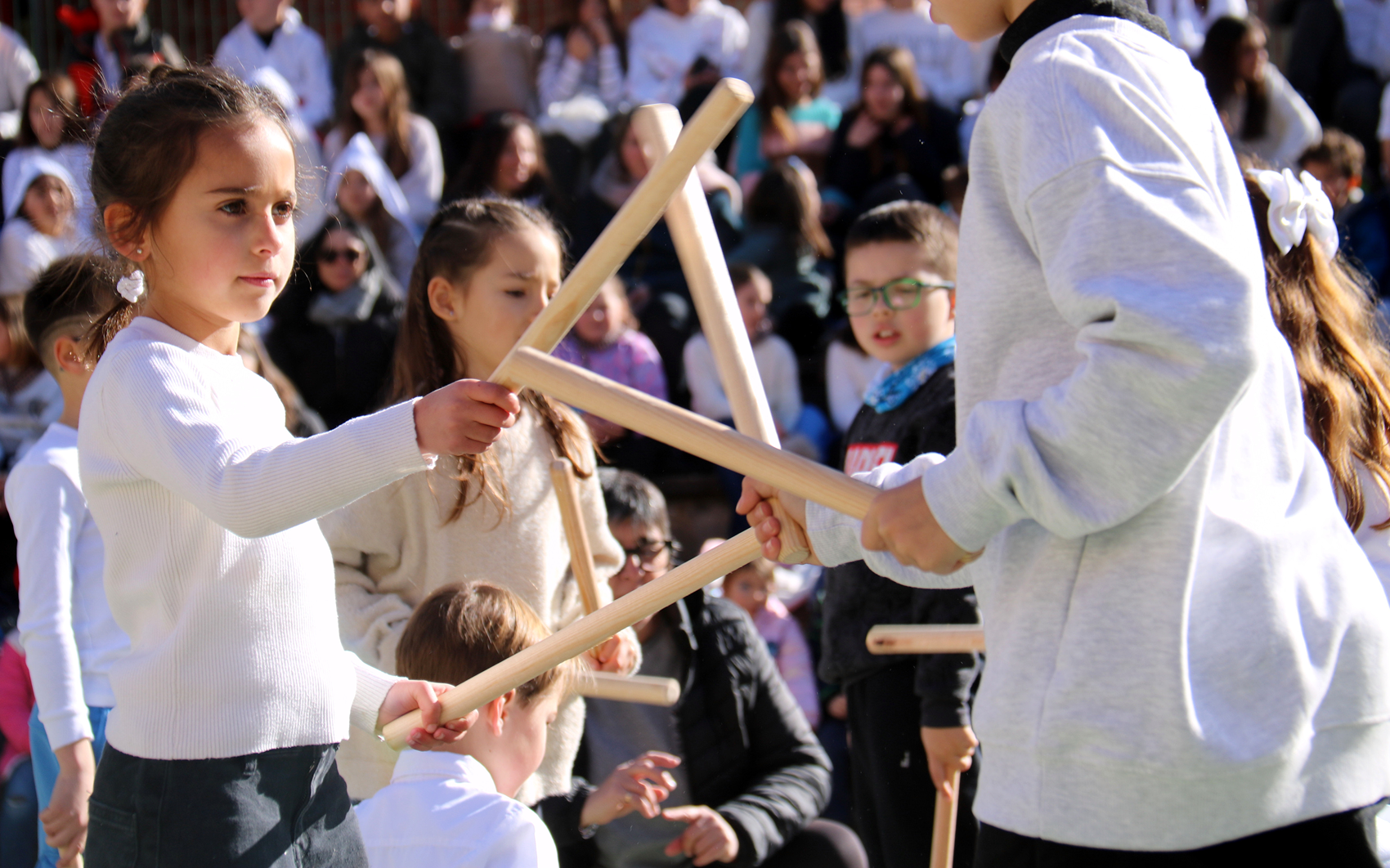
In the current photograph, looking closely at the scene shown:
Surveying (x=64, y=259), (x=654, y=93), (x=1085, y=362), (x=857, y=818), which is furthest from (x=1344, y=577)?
(x=654, y=93)

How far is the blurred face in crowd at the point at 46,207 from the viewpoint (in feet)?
19.8

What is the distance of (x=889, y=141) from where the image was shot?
6211 millimetres

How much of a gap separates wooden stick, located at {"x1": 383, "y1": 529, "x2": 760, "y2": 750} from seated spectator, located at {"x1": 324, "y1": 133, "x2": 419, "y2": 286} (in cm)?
437

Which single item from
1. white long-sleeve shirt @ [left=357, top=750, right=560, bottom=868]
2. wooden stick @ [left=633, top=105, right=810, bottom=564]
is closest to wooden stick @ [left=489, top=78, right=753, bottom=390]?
wooden stick @ [left=633, top=105, right=810, bottom=564]

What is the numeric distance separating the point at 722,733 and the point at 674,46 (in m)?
5.09

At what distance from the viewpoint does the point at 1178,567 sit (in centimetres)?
125

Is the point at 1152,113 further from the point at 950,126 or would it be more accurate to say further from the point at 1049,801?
the point at 950,126

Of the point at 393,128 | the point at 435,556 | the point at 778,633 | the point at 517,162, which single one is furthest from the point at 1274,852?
the point at 393,128

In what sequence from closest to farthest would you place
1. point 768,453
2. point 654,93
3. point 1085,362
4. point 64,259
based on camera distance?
point 1085,362
point 768,453
point 64,259
point 654,93

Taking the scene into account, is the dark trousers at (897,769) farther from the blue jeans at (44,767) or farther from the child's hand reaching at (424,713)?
the blue jeans at (44,767)

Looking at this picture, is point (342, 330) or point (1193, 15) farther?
point (1193, 15)

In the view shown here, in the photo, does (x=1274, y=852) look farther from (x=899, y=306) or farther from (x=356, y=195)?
(x=356, y=195)

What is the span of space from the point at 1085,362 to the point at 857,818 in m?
1.88

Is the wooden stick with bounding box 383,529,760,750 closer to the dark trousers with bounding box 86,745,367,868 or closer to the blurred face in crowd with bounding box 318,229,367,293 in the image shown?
the dark trousers with bounding box 86,745,367,868
